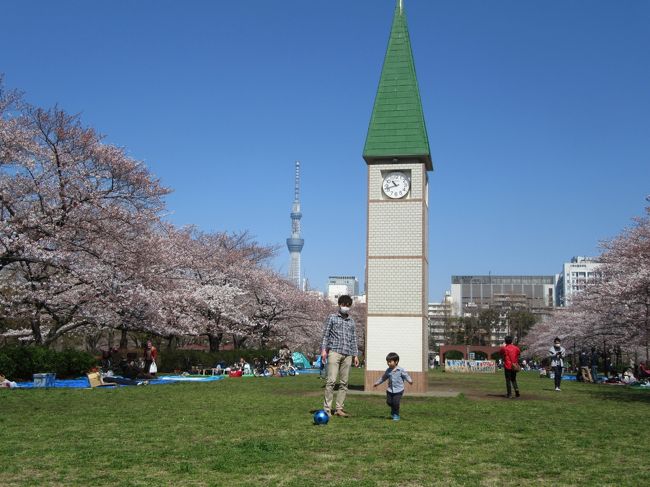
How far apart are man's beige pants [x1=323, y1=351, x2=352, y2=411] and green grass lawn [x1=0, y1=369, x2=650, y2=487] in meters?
0.44

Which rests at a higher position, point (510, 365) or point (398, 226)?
point (398, 226)

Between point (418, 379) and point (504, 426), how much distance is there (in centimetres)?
960

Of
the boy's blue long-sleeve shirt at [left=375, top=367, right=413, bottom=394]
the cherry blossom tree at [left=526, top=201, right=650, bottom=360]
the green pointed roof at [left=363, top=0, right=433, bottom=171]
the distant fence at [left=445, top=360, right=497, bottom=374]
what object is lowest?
the distant fence at [left=445, top=360, right=497, bottom=374]

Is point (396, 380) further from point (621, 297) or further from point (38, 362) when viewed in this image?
→ point (621, 297)

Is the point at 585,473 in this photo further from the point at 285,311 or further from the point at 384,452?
the point at 285,311

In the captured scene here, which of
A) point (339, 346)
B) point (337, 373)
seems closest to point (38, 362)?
A: point (337, 373)

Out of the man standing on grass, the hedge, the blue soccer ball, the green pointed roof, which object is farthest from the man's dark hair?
the hedge

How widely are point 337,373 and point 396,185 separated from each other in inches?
414

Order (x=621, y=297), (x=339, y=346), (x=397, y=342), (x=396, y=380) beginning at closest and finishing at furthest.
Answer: (x=396, y=380)
(x=339, y=346)
(x=397, y=342)
(x=621, y=297)

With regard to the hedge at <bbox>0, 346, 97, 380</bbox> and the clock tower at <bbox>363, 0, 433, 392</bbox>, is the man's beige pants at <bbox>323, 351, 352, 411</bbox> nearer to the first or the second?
the clock tower at <bbox>363, 0, 433, 392</bbox>

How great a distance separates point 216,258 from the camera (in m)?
46.9

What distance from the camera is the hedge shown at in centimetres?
2272

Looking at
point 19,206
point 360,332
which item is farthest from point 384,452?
point 360,332

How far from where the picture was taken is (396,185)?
21.5 meters
